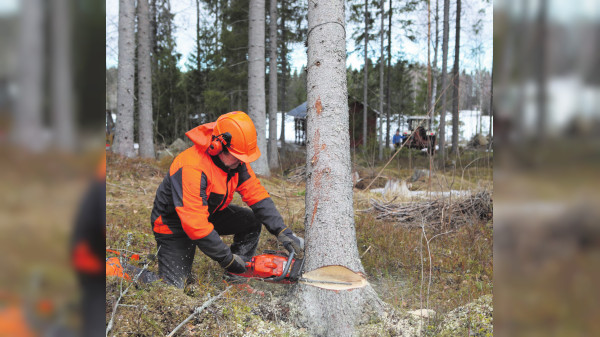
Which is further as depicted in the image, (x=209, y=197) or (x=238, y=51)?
(x=238, y=51)

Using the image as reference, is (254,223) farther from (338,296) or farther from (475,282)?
(475,282)

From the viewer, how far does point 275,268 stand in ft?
10.4

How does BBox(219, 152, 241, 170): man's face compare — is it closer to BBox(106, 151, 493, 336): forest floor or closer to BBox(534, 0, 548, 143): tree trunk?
BBox(106, 151, 493, 336): forest floor

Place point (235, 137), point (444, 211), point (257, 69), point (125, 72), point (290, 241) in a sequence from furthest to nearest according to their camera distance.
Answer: point (125, 72) < point (257, 69) < point (444, 211) < point (290, 241) < point (235, 137)

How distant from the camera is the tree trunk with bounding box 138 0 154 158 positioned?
10.9 m

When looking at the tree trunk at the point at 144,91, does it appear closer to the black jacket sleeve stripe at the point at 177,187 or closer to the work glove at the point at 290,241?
the black jacket sleeve stripe at the point at 177,187

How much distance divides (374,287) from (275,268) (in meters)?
0.96

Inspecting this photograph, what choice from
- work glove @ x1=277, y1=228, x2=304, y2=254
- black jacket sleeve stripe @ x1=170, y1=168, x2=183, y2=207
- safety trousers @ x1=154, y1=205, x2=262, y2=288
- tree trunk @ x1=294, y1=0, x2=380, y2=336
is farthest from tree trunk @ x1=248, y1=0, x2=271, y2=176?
tree trunk @ x1=294, y1=0, x2=380, y2=336

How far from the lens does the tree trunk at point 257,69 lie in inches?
353

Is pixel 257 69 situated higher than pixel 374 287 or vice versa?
pixel 257 69

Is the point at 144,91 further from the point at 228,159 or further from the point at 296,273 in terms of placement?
the point at 296,273

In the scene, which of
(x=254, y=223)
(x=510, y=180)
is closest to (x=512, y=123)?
(x=510, y=180)

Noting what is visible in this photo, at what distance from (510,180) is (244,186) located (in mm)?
3211

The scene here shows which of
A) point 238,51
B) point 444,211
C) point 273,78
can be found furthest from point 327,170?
point 238,51
